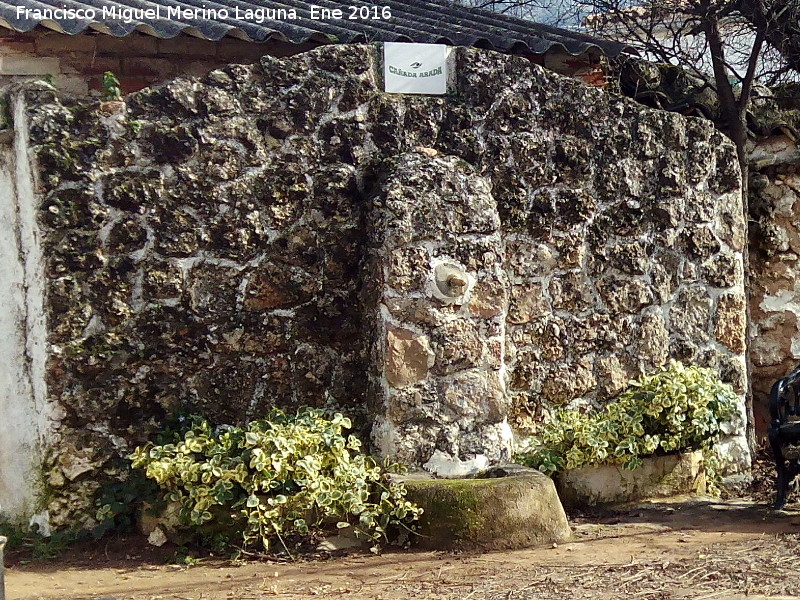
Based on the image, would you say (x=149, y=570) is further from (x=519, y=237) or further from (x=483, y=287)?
(x=519, y=237)

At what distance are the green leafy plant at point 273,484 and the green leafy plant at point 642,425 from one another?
1104 mm

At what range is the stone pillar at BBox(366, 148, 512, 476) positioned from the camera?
4766 millimetres

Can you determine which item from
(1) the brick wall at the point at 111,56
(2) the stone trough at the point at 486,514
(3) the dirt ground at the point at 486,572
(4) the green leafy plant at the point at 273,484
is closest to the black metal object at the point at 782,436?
(3) the dirt ground at the point at 486,572

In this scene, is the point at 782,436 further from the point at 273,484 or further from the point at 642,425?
the point at 273,484

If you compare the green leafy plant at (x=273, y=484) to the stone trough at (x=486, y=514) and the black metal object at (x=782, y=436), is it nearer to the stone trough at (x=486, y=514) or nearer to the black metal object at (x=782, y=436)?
the stone trough at (x=486, y=514)

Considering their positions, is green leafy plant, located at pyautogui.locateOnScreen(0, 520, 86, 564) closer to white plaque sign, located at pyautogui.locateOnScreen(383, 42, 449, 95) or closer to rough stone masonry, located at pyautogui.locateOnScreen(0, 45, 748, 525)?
rough stone masonry, located at pyautogui.locateOnScreen(0, 45, 748, 525)

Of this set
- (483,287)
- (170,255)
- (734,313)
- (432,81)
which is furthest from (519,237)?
(170,255)

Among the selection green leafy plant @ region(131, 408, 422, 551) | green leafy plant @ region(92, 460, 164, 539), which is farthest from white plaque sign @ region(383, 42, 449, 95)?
green leafy plant @ region(92, 460, 164, 539)

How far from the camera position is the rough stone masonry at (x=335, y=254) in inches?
179

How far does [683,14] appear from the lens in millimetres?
6957

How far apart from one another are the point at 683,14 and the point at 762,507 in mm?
3644

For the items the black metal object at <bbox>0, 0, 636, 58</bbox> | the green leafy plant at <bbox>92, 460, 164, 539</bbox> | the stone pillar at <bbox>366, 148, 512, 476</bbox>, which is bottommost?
the green leafy plant at <bbox>92, 460, 164, 539</bbox>

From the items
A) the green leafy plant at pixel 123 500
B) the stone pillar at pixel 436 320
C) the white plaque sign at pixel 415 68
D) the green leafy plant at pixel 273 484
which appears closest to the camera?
the green leafy plant at pixel 273 484

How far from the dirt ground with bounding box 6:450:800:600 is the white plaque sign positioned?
→ 7.88 ft
